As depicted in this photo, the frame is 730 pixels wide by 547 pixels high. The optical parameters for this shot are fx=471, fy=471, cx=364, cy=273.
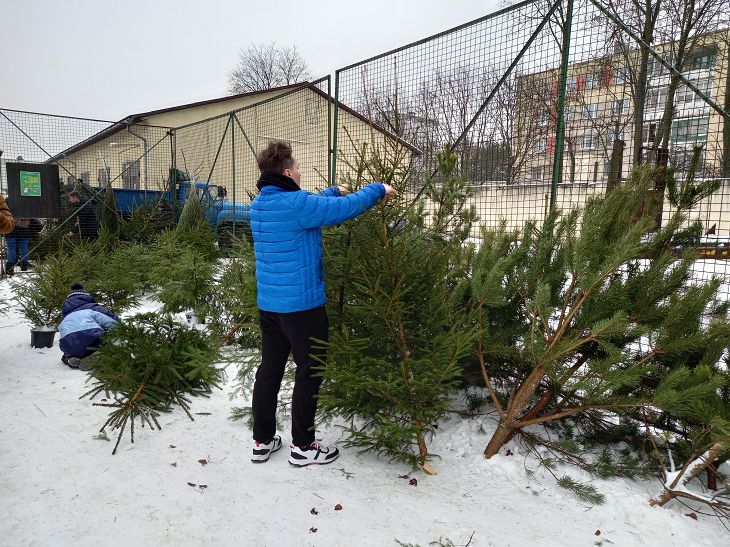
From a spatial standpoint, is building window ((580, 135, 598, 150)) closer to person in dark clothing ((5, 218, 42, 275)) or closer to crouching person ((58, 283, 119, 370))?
crouching person ((58, 283, 119, 370))

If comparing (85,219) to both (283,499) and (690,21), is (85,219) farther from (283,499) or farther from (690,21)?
(690,21)

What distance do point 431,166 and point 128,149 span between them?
51.2 feet

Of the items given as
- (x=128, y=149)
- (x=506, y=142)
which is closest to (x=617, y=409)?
(x=506, y=142)

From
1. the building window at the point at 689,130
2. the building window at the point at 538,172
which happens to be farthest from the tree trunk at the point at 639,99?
the building window at the point at 538,172

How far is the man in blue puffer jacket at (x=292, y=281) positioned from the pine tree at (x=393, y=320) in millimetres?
142

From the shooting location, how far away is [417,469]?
8.21 feet

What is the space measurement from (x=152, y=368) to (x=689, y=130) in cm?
448

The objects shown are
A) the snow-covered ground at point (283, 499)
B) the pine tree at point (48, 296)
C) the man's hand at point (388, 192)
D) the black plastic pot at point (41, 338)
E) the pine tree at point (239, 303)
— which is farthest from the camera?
the pine tree at point (48, 296)

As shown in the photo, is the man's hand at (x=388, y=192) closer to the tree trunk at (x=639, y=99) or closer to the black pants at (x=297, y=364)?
the black pants at (x=297, y=364)

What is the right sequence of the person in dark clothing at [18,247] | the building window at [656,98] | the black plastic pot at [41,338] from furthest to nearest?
the person in dark clothing at [18,247]
the black plastic pot at [41,338]
the building window at [656,98]

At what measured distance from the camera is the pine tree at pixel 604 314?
7.26 feet

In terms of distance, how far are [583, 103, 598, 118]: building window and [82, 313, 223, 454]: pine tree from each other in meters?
3.51

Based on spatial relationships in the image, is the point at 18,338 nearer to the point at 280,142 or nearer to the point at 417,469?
the point at 280,142

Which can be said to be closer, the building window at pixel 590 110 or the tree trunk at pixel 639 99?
the tree trunk at pixel 639 99
